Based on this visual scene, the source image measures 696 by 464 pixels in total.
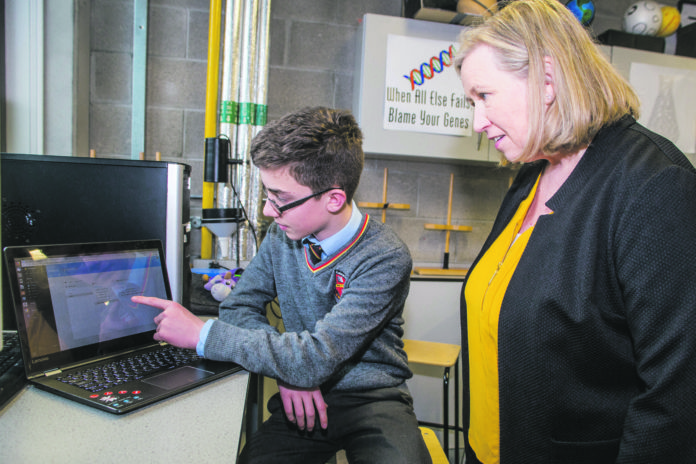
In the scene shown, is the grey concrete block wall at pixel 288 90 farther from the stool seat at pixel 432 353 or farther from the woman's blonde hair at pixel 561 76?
the woman's blonde hair at pixel 561 76

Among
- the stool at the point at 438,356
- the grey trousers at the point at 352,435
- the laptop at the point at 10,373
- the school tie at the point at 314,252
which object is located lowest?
the stool at the point at 438,356

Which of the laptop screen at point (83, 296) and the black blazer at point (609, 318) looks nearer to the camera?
the black blazer at point (609, 318)

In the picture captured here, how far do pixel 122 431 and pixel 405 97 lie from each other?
1751mm

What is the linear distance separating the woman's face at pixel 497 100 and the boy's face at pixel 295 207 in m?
0.41

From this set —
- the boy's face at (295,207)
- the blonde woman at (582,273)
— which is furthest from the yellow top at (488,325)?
the boy's face at (295,207)

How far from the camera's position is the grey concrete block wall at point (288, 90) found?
6.75ft

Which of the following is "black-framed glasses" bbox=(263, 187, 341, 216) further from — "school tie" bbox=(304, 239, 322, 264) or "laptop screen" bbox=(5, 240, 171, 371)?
"laptop screen" bbox=(5, 240, 171, 371)

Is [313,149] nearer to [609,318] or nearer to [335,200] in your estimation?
[335,200]

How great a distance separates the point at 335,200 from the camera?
3.51 ft

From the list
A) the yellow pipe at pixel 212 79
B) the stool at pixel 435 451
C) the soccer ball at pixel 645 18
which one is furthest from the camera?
the soccer ball at pixel 645 18

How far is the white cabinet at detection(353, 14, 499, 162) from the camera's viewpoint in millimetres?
1982

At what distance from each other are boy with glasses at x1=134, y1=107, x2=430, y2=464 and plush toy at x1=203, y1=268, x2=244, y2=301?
18 centimetres

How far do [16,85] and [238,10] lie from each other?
2.97 ft

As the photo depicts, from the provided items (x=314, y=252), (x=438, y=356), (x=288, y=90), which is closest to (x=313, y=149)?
(x=314, y=252)
